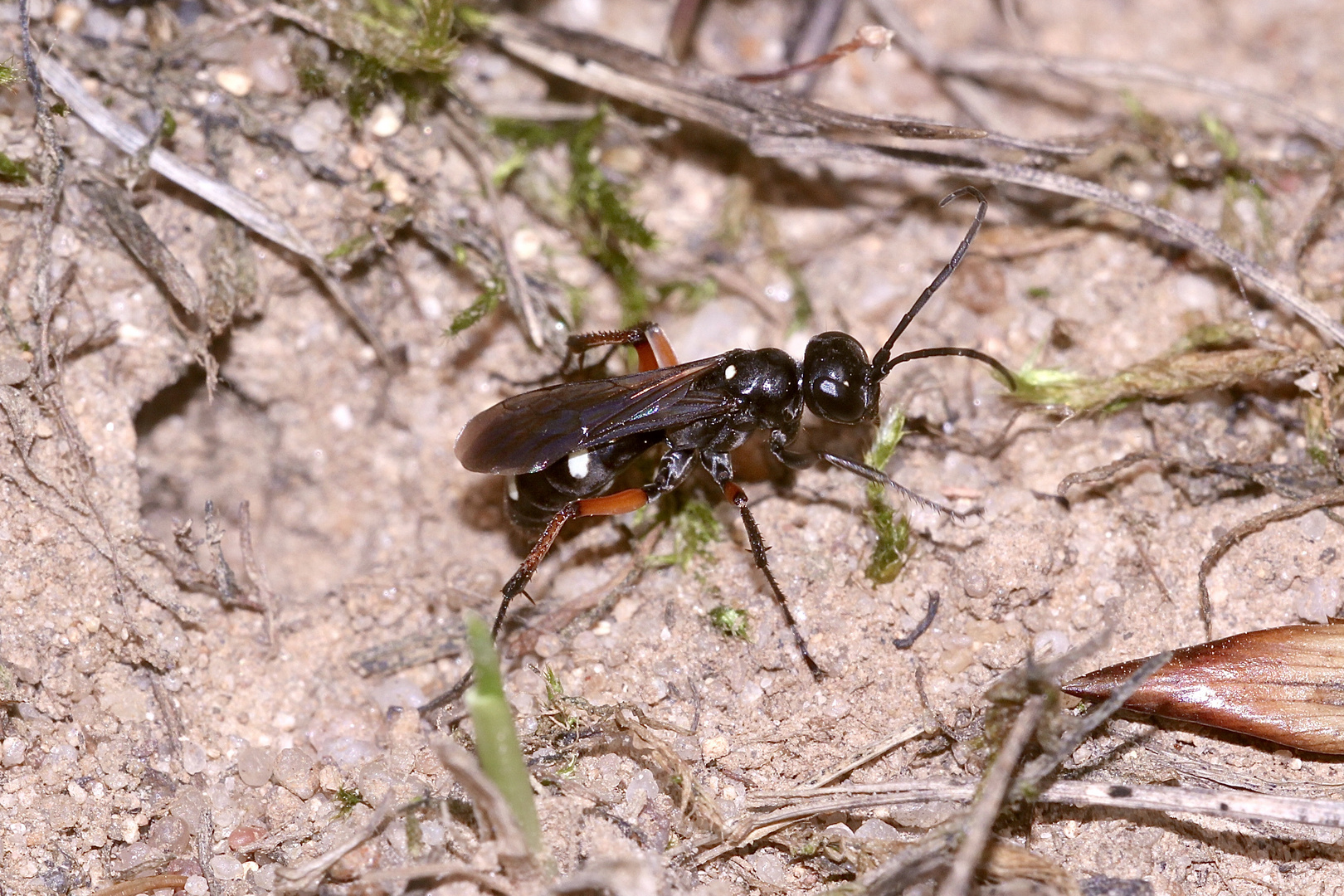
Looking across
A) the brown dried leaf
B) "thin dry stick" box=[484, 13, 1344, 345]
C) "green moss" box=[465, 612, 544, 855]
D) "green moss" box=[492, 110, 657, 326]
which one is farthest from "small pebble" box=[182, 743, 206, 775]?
"thin dry stick" box=[484, 13, 1344, 345]

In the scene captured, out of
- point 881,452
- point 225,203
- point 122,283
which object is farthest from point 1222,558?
point 122,283

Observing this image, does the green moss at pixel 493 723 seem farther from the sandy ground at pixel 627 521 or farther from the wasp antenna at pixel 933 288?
the wasp antenna at pixel 933 288

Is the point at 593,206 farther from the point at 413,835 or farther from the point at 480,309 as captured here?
the point at 413,835

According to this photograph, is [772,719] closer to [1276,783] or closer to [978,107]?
[1276,783]

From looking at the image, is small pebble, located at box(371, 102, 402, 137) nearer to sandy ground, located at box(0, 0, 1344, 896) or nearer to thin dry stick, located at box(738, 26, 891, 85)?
sandy ground, located at box(0, 0, 1344, 896)

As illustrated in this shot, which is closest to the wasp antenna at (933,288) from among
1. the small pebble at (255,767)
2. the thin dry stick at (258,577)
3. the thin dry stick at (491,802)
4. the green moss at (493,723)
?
the green moss at (493,723)
